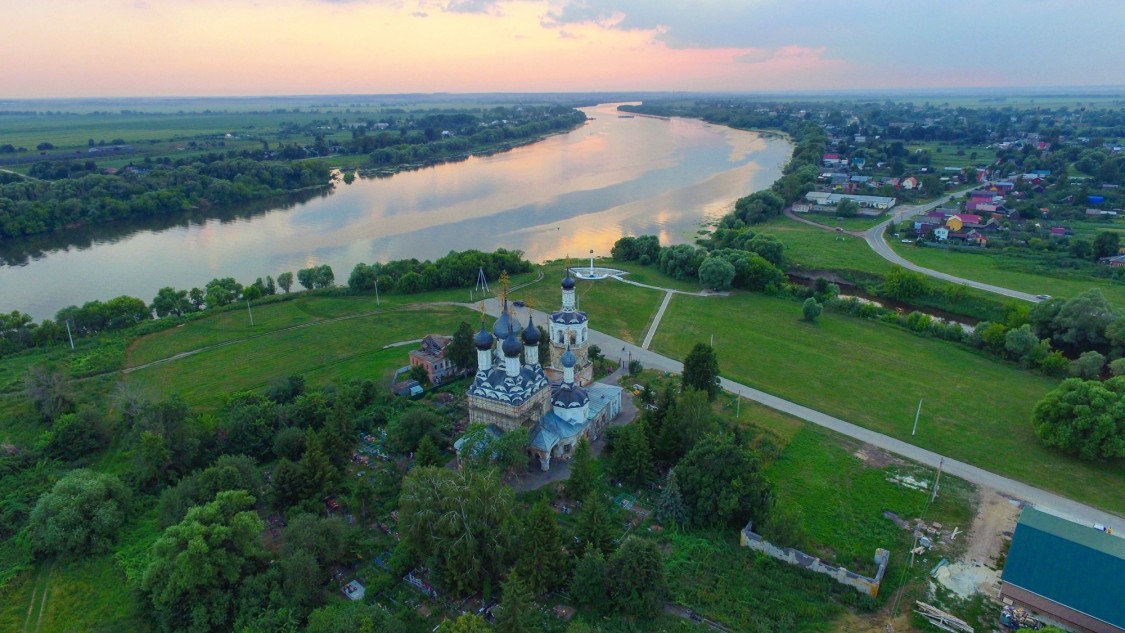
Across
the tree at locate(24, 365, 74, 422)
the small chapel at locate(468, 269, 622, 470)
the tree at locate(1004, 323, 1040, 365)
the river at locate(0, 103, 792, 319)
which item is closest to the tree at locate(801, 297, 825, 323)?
the tree at locate(1004, 323, 1040, 365)

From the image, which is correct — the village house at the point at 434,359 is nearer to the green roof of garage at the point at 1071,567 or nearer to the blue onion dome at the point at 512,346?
the blue onion dome at the point at 512,346

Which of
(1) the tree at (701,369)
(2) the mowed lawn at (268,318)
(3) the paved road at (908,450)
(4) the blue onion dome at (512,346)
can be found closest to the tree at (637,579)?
(4) the blue onion dome at (512,346)

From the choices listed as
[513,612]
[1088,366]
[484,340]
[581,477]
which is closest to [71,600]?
[513,612]

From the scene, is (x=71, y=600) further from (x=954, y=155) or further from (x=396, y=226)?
(x=954, y=155)

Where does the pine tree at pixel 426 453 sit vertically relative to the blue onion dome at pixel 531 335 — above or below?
below

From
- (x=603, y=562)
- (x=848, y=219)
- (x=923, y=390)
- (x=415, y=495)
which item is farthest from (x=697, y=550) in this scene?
(x=848, y=219)

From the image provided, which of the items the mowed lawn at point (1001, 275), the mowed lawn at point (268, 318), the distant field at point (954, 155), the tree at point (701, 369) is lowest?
the mowed lawn at point (268, 318)
